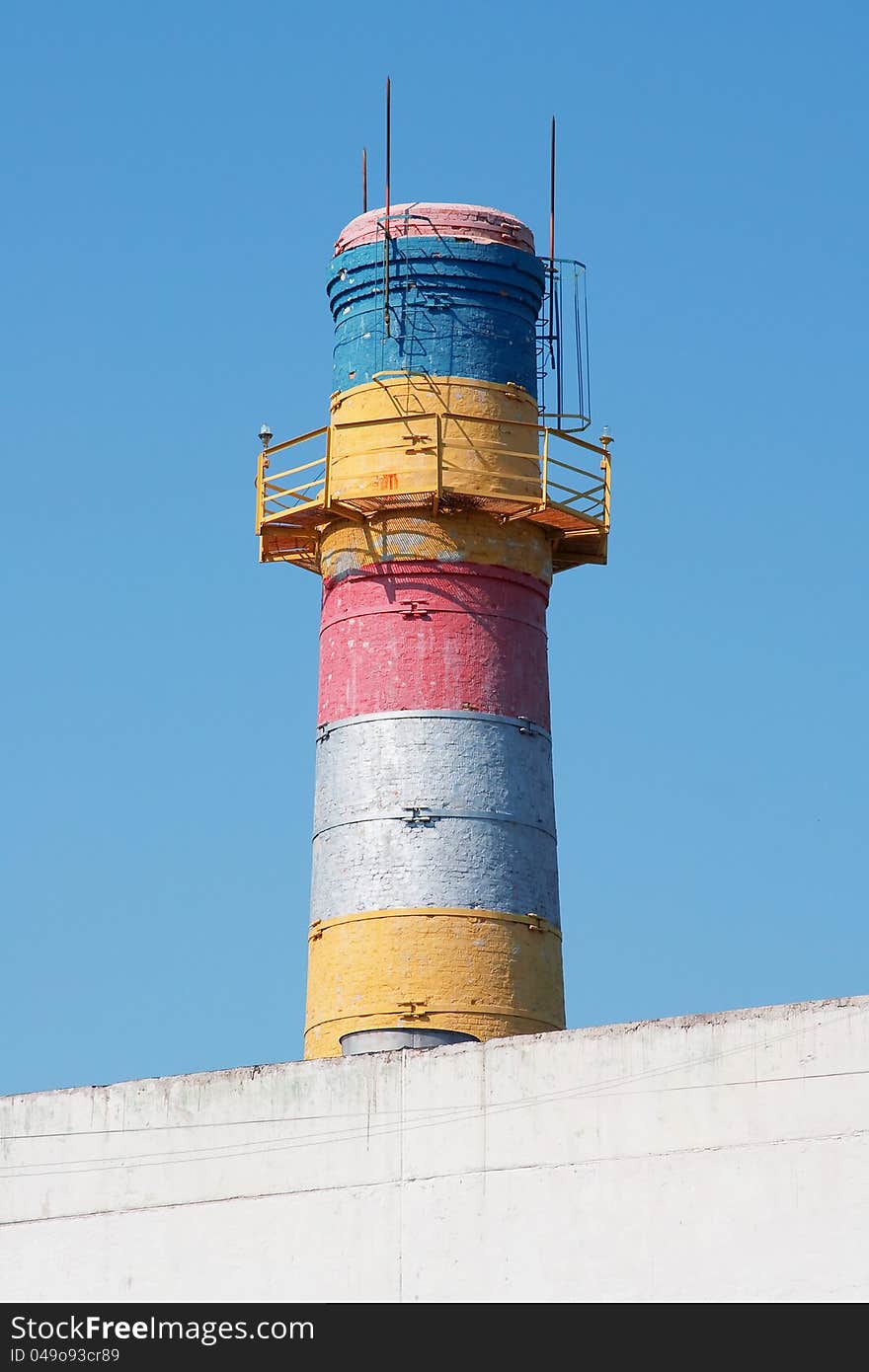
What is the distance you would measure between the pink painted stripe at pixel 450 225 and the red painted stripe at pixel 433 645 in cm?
414

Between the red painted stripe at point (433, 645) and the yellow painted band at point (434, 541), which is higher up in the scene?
the yellow painted band at point (434, 541)

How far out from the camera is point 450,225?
110 feet

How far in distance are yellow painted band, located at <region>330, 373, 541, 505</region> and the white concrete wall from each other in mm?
8229

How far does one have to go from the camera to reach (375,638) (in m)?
32.5

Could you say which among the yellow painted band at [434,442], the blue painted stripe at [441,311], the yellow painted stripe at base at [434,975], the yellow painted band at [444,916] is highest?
the blue painted stripe at [441,311]

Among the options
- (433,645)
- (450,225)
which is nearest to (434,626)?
(433,645)

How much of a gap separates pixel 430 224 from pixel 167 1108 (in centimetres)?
1164

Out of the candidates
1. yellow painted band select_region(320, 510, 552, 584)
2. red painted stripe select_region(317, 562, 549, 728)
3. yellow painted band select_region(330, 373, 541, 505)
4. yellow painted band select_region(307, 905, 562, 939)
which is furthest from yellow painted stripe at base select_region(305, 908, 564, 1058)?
yellow painted band select_region(330, 373, 541, 505)

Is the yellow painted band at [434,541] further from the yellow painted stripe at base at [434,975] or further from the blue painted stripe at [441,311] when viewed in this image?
the yellow painted stripe at base at [434,975]

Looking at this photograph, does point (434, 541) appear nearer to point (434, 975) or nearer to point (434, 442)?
point (434, 442)

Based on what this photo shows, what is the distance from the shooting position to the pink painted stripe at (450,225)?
1319 inches

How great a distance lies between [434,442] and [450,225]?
9.21ft

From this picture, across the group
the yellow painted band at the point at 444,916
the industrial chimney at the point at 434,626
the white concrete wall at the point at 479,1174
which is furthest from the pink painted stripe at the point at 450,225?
the white concrete wall at the point at 479,1174
